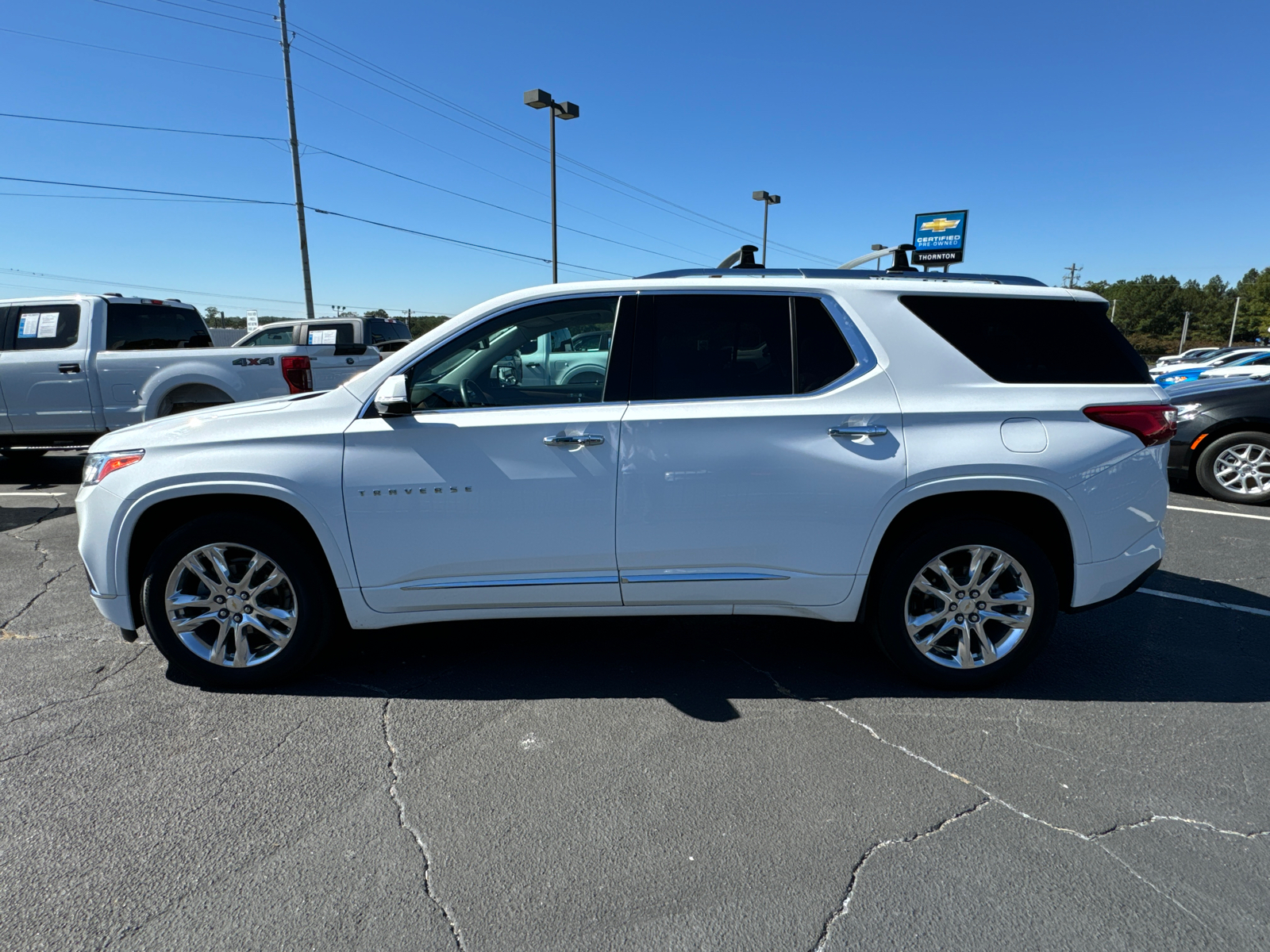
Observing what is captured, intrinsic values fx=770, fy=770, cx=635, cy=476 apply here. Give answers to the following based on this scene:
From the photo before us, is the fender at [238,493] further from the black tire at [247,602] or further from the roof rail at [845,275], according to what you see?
the roof rail at [845,275]

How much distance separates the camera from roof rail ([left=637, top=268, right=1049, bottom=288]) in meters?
3.58

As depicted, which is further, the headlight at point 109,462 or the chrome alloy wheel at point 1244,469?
the chrome alloy wheel at point 1244,469

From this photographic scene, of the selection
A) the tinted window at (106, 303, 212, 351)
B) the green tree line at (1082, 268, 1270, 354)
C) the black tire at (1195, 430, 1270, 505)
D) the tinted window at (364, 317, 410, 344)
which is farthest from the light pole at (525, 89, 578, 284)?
the green tree line at (1082, 268, 1270, 354)

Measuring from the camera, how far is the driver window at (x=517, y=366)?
3410 mm

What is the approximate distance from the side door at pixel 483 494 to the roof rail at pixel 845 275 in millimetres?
759

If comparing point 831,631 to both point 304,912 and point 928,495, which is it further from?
point 304,912

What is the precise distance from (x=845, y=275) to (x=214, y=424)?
296 cm

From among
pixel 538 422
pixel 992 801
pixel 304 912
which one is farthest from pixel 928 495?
pixel 304 912

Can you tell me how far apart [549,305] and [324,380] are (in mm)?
6063

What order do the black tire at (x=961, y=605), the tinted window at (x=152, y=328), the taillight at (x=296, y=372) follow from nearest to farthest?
the black tire at (x=961, y=605) < the taillight at (x=296, y=372) < the tinted window at (x=152, y=328)

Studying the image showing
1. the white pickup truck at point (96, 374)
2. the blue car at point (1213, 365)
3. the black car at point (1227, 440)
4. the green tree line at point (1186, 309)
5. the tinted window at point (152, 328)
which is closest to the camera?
the black car at point (1227, 440)

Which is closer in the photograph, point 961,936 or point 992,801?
point 961,936

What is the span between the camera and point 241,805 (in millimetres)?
2648

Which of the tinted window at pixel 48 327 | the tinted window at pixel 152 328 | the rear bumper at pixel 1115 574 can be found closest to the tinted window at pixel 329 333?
the tinted window at pixel 152 328
